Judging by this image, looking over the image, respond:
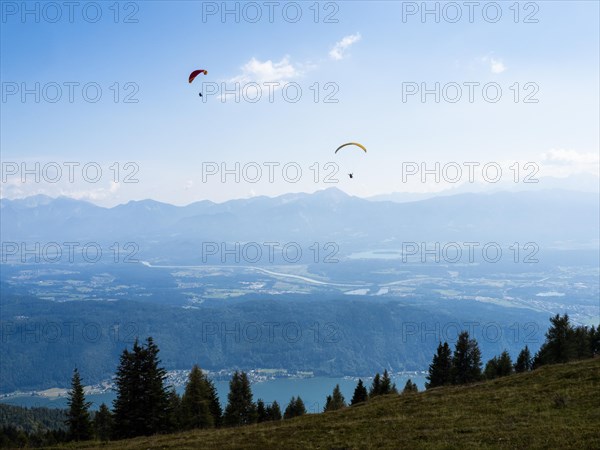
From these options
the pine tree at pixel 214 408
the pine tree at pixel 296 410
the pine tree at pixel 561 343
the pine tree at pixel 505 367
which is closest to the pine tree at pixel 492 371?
the pine tree at pixel 505 367

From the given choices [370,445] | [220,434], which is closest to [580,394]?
[370,445]

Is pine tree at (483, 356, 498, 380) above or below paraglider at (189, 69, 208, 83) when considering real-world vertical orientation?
below

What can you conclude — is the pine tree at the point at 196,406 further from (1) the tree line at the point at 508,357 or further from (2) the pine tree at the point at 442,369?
(2) the pine tree at the point at 442,369

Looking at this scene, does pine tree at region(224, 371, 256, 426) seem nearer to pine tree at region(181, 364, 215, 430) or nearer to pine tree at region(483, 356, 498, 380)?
pine tree at region(181, 364, 215, 430)

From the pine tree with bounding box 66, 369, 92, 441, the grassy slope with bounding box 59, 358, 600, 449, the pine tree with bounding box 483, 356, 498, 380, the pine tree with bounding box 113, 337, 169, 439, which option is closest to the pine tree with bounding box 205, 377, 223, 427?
the pine tree with bounding box 66, 369, 92, 441

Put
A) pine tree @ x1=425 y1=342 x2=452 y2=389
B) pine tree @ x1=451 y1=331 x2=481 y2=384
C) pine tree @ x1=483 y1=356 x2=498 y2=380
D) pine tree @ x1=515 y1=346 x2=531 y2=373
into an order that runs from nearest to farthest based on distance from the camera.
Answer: pine tree @ x1=451 y1=331 x2=481 y2=384
pine tree @ x1=425 y1=342 x2=452 y2=389
pine tree @ x1=483 y1=356 x2=498 y2=380
pine tree @ x1=515 y1=346 x2=531 y2=373

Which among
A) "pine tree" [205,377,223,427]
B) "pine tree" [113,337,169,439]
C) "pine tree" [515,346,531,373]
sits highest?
"pine tree" [113,337,169,439]
